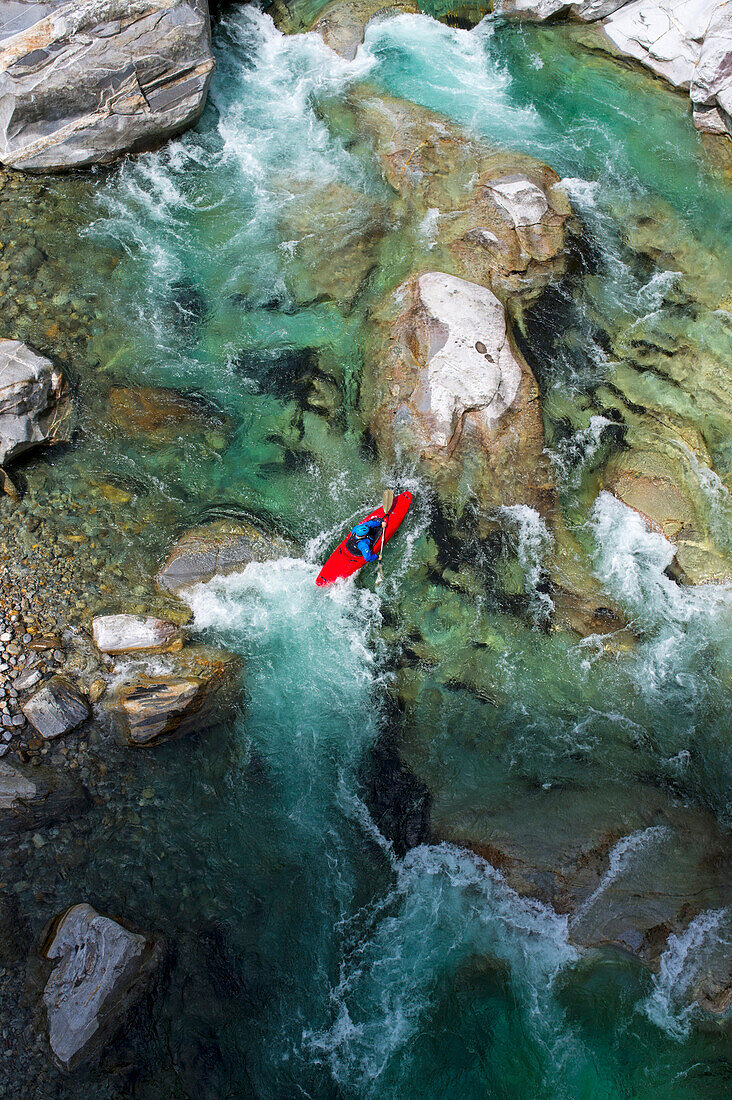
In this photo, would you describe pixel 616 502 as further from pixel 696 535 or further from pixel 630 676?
pixel 630 676

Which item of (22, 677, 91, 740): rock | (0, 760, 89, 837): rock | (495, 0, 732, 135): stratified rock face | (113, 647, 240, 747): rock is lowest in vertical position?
(0, 760, 89, 837): rock

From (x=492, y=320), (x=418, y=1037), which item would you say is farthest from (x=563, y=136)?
(x=418, y=1037)

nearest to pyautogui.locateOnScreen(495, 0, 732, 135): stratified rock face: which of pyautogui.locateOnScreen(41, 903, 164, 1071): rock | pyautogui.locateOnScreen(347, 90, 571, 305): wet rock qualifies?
pyautogui.locateOnScreen(347, 90, 571, 305): wet rock

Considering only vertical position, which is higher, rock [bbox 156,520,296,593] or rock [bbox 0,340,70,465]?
rock [bbox 0,340,70,465]

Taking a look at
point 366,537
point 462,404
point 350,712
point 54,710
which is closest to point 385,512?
point 366,537

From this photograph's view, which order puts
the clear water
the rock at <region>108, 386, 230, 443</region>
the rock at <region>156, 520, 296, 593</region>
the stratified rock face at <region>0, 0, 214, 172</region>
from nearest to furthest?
1. the clear water
2. the rock at <region>156, 520, 296, 593</region>
3. the rock at <region>108, 386, 230, 443</region>
4. the stratified rock face at <region>0, 0, 214, 172</region>

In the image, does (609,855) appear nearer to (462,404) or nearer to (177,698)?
(177,698)

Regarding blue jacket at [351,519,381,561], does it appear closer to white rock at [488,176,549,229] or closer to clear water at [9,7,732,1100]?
clear water at [9,7,732,1100]
